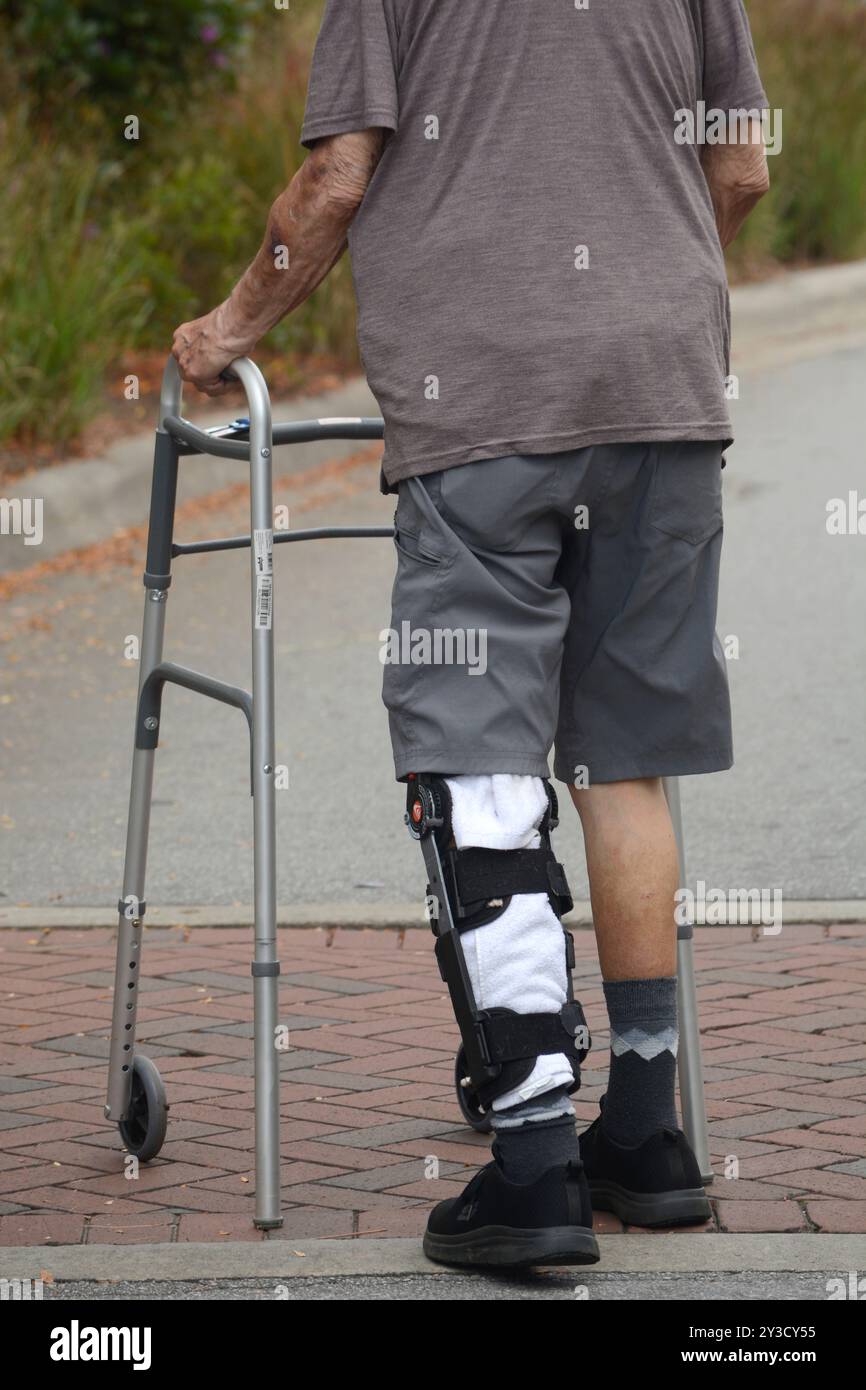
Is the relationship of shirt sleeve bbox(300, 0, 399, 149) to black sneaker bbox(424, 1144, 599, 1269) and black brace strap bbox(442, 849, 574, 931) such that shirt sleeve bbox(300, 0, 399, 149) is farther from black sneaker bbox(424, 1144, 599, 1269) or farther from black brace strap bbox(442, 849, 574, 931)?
black sneaker bbox(424, 1144, 599, 1269)

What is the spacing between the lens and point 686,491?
3.00 meters

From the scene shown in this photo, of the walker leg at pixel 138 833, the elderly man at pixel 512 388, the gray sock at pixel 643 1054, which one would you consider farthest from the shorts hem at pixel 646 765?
the walker leg at pixel 138 833

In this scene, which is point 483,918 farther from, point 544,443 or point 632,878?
point 544,443

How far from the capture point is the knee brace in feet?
9.31

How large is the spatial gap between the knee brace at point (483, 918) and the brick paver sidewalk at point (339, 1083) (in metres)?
0.39

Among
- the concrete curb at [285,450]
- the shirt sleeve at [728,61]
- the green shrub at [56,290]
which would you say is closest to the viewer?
the shirt sleeve at [728,61]

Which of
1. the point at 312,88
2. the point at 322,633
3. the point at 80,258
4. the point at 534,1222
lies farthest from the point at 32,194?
the point at 534,1222

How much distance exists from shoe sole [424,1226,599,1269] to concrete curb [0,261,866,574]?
603 centimetres

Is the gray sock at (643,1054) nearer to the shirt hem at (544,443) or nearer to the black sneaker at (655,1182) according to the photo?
the black sneaker at (655,1182)

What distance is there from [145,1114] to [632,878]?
0.92 m

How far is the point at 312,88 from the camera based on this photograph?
2.95 m

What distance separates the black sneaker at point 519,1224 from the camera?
282 centimetres

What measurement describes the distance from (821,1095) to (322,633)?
439 cm

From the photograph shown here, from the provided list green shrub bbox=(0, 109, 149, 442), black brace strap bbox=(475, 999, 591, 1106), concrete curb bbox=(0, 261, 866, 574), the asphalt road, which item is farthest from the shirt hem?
green shrub bbox=(0, 109, 149, 442)
